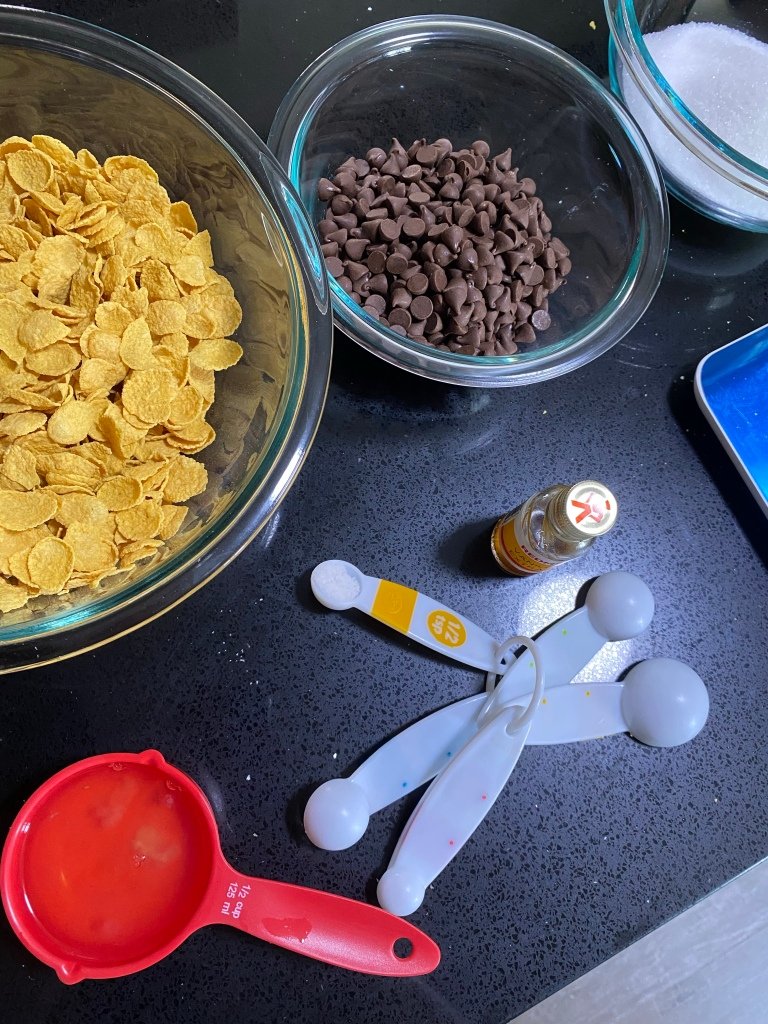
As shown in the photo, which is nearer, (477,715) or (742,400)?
(477,715)

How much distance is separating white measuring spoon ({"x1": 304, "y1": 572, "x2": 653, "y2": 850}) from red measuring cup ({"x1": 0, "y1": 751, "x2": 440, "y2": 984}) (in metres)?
0.07

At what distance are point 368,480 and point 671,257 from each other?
19.2 inches

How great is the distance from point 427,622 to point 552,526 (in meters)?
0.17

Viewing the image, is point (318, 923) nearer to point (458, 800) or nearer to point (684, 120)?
point (458, 800)

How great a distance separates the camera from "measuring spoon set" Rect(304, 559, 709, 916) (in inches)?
30.4

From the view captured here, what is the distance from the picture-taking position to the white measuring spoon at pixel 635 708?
83 cm

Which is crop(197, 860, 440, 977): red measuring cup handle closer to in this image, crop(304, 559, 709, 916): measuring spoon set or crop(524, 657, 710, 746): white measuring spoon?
crop(304, 559, 709, 916): measuring spoon set

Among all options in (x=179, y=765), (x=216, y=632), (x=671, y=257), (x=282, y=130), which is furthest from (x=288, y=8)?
(x=179, y=765)

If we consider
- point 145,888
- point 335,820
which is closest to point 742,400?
point 335,820

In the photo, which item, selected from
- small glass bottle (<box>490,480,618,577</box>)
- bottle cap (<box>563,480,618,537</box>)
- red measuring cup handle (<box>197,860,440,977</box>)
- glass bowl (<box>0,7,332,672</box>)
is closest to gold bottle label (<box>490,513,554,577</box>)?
small glass bottle (<box>490,480,618,577</box>)

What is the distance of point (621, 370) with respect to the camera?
3.16 ft

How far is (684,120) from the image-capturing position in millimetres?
838

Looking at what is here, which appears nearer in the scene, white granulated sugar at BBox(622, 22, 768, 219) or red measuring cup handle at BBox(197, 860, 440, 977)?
red measuring cup handle at BBox(197, 860, 440, 977)

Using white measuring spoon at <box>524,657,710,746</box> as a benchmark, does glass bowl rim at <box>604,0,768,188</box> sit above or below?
above
